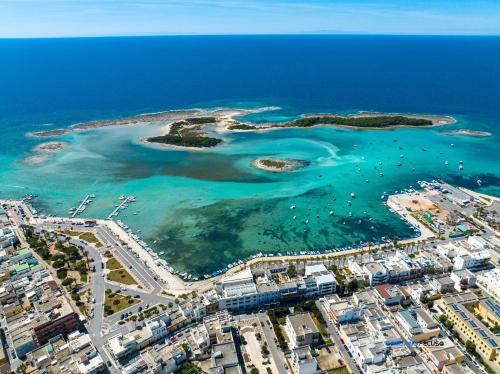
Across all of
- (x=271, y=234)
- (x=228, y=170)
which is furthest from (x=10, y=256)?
(x=228, y=170)

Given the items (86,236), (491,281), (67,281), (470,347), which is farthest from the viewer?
(86,236)

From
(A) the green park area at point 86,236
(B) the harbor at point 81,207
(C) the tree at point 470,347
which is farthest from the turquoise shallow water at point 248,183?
(C) the tree at point 470,347

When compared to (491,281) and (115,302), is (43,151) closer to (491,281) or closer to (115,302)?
(115,302)

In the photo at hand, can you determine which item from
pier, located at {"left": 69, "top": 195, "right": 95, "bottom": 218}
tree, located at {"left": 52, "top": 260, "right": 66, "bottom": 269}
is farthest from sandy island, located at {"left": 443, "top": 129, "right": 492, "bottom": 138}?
tree, located at {"left": 52, "top": 260, "right": 66, "bottom": 269}

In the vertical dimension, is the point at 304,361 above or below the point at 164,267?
above

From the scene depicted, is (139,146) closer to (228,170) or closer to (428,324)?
(228,170)

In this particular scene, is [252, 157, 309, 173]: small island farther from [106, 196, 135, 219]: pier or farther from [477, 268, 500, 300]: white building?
[477, 268, 500, 300]: white building

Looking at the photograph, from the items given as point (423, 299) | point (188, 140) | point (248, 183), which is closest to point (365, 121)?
point (248, 183)
